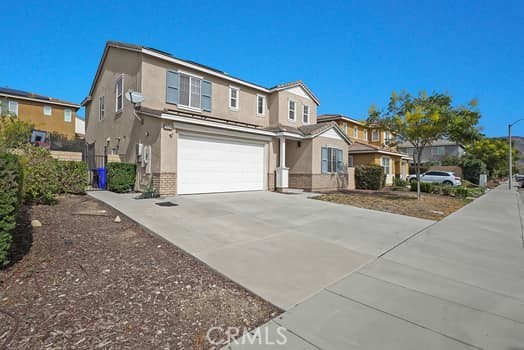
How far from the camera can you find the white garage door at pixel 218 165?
36.9 feet

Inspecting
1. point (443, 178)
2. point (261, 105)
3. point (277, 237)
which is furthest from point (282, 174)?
point (443, 178)

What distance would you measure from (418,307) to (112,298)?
3.66m

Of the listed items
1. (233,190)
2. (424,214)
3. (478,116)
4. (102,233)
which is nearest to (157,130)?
(233,190)

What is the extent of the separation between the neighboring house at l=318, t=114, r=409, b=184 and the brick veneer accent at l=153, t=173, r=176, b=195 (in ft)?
46.9

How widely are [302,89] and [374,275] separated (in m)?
17.1

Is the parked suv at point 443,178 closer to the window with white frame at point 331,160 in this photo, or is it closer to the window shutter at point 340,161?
the window shutter at point 340,161

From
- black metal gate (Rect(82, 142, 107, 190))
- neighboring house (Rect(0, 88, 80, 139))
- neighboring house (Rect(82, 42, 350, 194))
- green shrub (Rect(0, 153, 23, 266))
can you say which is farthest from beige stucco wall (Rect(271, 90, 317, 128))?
neighboring house (Rect(0, 88, 80, 139))

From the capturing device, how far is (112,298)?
312 cm

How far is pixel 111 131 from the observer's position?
14.8 m

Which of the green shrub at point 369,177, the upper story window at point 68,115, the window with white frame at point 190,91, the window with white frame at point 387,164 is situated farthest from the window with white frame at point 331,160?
the upper story window at point 68,115

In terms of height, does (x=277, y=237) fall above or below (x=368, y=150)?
below

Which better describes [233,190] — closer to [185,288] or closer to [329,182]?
[329,182]

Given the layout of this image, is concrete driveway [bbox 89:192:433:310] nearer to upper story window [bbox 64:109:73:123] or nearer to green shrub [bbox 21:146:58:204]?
green shrub [bbox 21:146:58:204]

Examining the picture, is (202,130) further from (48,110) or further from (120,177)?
(48,110)
